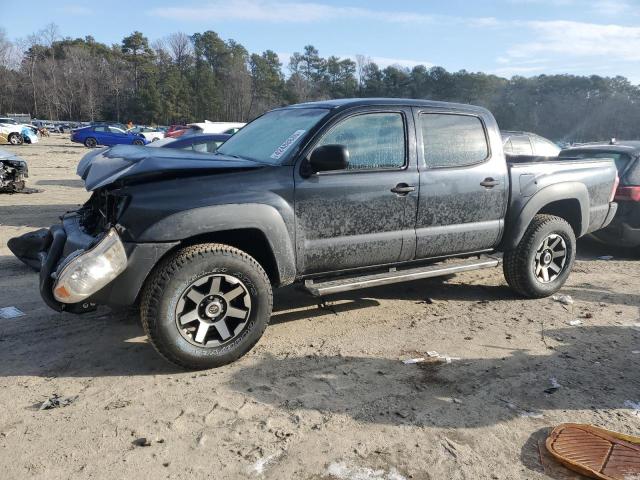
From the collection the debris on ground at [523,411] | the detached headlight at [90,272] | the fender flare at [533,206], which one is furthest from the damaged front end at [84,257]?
the fender flare at [533,206]

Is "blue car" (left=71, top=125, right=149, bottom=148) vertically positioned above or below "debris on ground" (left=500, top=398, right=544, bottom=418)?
above

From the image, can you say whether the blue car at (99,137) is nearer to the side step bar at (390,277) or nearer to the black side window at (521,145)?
the black side window at (521,145)

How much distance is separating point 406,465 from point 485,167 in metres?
3.07

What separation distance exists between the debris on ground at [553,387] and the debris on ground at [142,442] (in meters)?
2.52

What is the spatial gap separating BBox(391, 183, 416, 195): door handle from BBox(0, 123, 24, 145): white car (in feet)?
105

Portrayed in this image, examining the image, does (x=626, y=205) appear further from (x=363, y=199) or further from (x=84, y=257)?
(x=84, y=257)

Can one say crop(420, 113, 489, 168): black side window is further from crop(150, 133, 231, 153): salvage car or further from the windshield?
crop(150, 133, 231, 153): salvage car

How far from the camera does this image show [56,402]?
318cm

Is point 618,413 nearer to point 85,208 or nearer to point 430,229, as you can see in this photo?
point 430,229

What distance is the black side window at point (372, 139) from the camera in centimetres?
415

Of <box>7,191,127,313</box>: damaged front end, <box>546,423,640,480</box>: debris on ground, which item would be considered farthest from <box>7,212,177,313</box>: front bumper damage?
<box>546,423,640,480</box>: debris on ground

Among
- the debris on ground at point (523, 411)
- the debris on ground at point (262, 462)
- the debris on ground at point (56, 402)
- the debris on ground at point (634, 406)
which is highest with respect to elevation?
the debris on ground at point (56, 402)

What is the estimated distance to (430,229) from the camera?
4531 millimetres

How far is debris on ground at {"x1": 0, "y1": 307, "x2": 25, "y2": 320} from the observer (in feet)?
14.8
